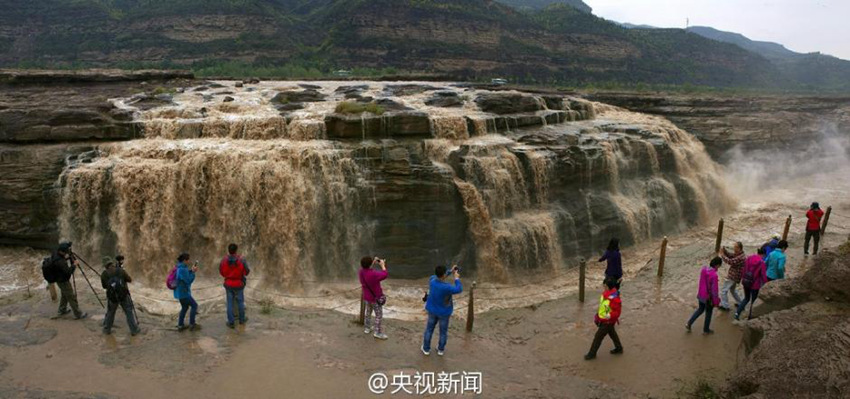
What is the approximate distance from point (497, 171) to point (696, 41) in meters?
82.8

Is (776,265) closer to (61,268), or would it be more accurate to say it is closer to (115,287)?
(115,287)

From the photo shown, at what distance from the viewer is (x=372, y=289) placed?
8148 mm

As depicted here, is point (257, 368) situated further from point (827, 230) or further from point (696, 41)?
point (696, 41)

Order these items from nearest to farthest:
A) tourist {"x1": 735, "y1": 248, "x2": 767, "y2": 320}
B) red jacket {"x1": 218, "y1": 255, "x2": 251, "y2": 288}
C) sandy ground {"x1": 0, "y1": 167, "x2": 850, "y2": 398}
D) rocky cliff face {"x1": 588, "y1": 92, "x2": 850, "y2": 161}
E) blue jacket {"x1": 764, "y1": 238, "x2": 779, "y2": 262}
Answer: sandy ground {"x1": 0, "y1": 167, "x2": 850, "y2": 398} → red jacket {"x1": 218, "y1": 255, "x2": 251, "y2": 288} → tourist {"x1": 735, "y1": 248, "x2": 767, "y2": 320} → blue jacket {"x1": 764, "y1": 238, "x2": 779, "y2": 262} → rocky cliff face {"x1": 588, "y1": 92, "x2": 850, "y2": 161}

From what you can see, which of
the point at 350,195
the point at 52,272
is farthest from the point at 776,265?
the point at 52,272

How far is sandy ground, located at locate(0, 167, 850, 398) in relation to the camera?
7.07 metres

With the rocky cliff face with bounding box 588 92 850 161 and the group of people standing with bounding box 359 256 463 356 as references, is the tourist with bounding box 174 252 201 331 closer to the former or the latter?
the group of people standing with bounding box 359 256 463 356

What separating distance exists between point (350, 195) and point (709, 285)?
8.70 m

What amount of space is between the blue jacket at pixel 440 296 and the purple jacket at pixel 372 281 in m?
0.84

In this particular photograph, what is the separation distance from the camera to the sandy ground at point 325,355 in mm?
7066

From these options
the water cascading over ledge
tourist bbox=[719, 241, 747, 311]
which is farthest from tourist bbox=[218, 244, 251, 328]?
tourist bbox=[719, 241, 747, 311]

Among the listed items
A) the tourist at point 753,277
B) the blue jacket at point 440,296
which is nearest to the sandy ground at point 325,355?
the tourist at point 753,277

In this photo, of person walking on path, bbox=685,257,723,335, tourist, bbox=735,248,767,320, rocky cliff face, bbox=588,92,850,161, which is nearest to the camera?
person walking on path, bbox=685,257,723,335

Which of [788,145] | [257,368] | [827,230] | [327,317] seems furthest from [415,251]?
[788,145]
